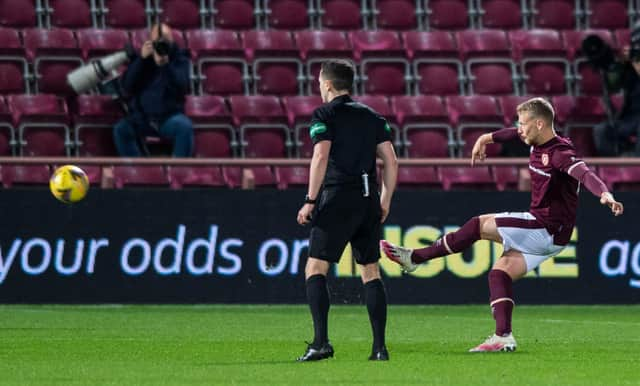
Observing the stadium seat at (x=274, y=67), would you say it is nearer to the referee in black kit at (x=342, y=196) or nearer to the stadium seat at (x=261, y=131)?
the stadium seat at (x=261, y=131)

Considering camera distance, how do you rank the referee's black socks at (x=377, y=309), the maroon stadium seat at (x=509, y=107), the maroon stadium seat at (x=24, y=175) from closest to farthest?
the referee's black socks at (x=377, y=309)
the maroon stadium seat at (x=24, y=175)
the maroon stadium seat at (x=509, y=107)

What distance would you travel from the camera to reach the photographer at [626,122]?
52.9 feet

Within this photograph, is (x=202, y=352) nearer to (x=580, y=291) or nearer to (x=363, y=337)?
(x=363, y=337)

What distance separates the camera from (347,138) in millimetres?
7953

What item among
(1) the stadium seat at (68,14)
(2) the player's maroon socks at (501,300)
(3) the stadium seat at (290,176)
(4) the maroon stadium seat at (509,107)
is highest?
(1) the stadium seat at (68,14)

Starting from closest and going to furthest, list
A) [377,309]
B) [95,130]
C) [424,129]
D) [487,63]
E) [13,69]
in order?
1. [377,309]
2. [95,130]
3. [13,69]
4. [424,129]
5. [487,63]

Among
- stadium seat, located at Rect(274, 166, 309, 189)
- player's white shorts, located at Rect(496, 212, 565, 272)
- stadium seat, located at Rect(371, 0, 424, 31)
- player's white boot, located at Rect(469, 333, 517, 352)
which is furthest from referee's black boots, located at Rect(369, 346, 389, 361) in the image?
stadium seat, located at Rect(371, 0, 424, 31)

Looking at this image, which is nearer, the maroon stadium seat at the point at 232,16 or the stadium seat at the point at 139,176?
the stadium seat at the point at 139,176

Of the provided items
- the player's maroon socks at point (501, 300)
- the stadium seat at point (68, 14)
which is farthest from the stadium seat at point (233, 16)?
the player's maroon socks at point (501, 300)

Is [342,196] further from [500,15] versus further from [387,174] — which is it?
[500,15]

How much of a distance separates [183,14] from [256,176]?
10.5ft

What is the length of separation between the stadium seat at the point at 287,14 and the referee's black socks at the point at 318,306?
10005mm

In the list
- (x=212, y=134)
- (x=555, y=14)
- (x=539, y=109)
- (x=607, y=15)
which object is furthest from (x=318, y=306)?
(x=607, y=15)

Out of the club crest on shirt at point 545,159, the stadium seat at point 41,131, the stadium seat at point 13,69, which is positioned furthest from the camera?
the stadium seat at point 13,69
